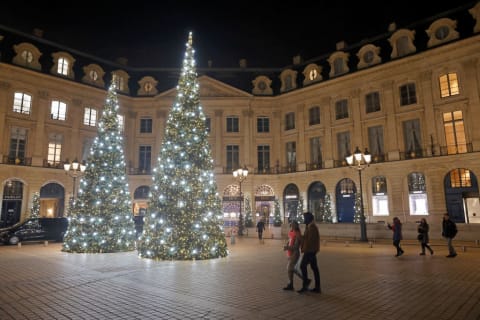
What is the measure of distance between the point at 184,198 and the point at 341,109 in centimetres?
2525

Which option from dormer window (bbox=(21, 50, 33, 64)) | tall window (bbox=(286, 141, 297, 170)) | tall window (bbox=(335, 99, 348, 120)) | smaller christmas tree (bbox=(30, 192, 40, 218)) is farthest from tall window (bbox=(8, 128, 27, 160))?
tall window (bbox=(335, 99, 348, 120))

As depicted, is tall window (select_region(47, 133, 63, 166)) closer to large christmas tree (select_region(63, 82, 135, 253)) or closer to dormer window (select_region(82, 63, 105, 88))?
dormer window (select_region(82, 63, 105, 88))

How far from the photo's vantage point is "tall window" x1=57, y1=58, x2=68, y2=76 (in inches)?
1287

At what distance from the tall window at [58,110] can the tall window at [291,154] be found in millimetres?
23118

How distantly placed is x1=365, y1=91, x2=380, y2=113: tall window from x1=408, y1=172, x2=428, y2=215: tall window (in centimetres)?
700

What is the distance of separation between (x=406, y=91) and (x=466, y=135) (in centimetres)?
621

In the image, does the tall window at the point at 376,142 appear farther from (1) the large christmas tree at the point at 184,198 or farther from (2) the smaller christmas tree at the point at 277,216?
(1) the large christmas tree at the point at 184,198

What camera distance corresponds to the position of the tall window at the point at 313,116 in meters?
35.3

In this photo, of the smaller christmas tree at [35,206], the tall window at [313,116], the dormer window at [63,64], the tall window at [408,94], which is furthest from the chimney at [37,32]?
the tall window at [408,94]

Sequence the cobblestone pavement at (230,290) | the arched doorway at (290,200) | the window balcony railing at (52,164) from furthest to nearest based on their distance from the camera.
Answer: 1. the arched doorway at (290,200)
2. the window balcony railing at (52,164)
3. the cobblestone pavement at (230,290)

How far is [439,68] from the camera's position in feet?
90.9

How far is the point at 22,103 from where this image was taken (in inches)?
1198

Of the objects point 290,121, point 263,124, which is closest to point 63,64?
point 263,124

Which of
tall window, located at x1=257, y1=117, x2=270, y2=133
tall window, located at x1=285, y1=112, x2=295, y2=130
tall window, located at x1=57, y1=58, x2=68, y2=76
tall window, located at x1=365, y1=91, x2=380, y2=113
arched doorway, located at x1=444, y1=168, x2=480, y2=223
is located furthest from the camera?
tall window, located at x1=257, y1=117, x2=270, y2=133
